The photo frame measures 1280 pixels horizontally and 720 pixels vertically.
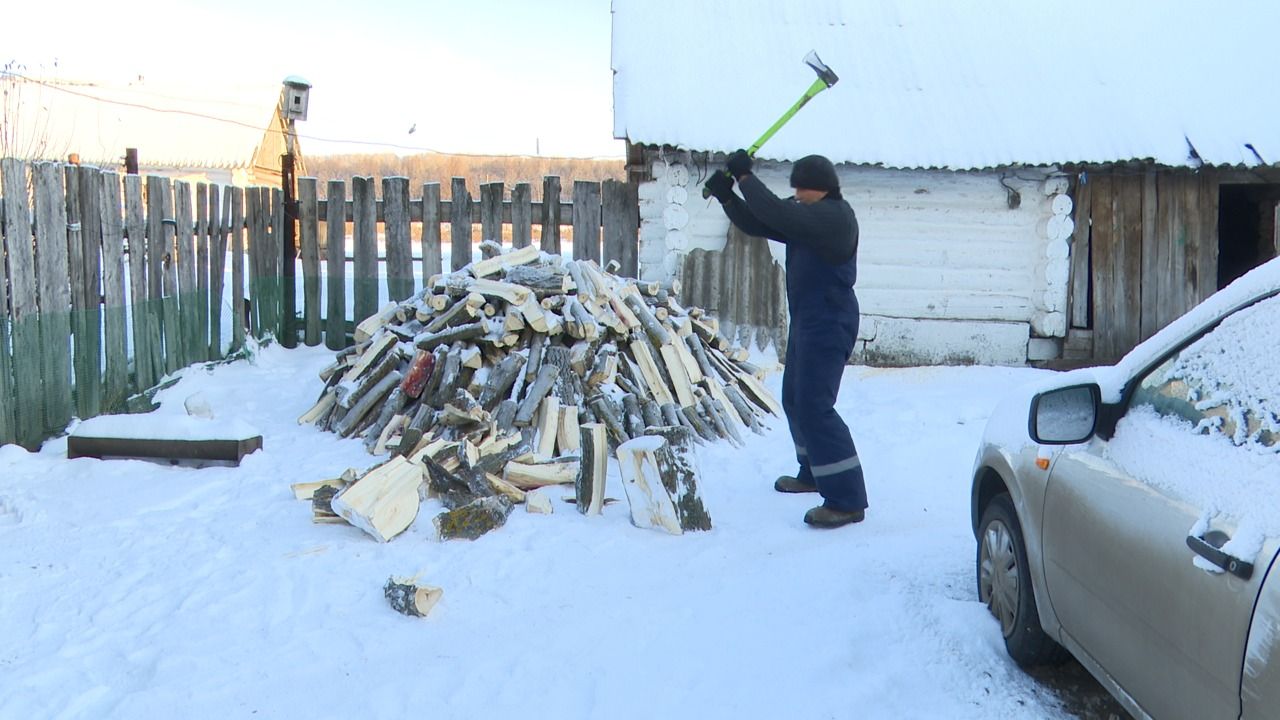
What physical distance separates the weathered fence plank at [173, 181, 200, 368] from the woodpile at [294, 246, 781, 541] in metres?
1.60

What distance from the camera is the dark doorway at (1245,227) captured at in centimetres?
1198

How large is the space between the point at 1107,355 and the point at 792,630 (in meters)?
8.01

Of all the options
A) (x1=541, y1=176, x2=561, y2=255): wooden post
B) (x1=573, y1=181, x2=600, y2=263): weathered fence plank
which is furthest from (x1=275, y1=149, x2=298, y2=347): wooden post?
(x1=573, y1=181, x2=600, y2=263): weathered fence plank

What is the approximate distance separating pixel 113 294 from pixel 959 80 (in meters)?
8.90

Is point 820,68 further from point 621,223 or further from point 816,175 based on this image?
point 621,223

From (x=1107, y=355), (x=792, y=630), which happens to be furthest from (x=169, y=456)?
(x=1107, y=355)

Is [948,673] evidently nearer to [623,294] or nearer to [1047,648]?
[1047,648]

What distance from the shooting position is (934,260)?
35.3ft

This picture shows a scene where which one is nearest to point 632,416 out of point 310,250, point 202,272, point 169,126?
point 202,272

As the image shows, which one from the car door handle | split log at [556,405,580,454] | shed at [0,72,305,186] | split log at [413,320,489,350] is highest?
shed at [0,72,305,186]

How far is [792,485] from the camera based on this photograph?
19.8 feet

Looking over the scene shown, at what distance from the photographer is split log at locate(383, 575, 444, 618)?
417 centimetres

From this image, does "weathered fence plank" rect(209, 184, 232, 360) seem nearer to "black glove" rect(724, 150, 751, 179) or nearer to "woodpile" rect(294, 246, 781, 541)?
"woodpile" rect(294, 246, 781, 541)

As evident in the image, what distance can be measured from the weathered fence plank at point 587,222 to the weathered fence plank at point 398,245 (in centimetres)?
172
